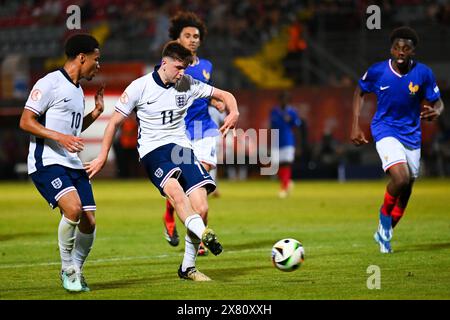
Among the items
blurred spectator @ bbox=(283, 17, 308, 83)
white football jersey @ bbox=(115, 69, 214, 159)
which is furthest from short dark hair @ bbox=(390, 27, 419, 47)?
blurred spectator @ bbox=(283, 17, 308, 83)

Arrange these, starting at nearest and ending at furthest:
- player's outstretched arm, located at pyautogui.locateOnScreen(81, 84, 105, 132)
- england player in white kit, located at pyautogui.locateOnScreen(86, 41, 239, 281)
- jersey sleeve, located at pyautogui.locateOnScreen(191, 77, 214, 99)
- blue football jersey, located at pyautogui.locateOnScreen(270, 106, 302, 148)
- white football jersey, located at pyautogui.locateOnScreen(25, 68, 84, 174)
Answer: white football jersey, located at pyautogui.locateOnScreen(25, 68, 84, 174) < player's outstretched arm, located at pyautogui.locateOnScreen(81, 84, 105, 132) < england player in white kit, located at pyautogui.locateOnScreen(86, 41, 239, 281) < jersey sleeve, located at pyautogui.locateOnScreen(191, 77, 214, 99) < blue football jersey, located at pyautogui.locateOnScreen(270, 106, 302, 148)

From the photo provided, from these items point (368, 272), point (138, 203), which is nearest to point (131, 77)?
point (138, 203)

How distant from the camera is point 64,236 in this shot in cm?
939

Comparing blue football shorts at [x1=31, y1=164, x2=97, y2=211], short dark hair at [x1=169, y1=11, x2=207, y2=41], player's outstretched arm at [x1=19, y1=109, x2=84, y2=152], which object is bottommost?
blue football shorts at [x1=31, y1=164, x2=97, y2=211]

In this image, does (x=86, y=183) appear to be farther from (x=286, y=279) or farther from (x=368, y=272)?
(x=368, y=272)

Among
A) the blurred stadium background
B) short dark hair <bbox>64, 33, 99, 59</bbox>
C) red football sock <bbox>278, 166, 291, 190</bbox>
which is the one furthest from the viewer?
the blurred stadium background

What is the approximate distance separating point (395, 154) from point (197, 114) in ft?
9.23

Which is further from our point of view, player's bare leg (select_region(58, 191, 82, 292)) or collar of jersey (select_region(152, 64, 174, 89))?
collar of jersey (select_region(152, 64, 174, 89))

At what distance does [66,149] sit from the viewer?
941 centimetres

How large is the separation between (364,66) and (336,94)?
63.1 inches

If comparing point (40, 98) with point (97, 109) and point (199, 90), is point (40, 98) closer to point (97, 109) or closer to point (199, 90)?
point (97, 109)

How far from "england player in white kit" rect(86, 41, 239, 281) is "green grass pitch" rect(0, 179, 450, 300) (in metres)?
0.86

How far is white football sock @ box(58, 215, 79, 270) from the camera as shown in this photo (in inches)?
367

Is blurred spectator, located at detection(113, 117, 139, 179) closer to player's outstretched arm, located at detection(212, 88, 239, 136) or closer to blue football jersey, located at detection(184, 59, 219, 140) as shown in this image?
blue football jersey, located at detection(184, 59, 219, 140)
